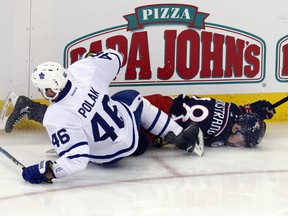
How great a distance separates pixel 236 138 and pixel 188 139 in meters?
0.31

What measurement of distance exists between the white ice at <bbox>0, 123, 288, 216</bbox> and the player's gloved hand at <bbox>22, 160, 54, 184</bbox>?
0.09 feet

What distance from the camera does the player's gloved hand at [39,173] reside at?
3217mm

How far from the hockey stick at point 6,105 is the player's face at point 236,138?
1.05m

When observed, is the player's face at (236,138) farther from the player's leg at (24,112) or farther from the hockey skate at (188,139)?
the player's leg at (24,112)

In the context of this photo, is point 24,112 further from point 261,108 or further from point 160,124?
point 261,108

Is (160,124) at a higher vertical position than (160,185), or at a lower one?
higher

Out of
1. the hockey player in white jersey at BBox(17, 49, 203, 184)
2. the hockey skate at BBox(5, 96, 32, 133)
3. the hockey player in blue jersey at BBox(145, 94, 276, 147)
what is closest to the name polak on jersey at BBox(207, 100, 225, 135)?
the hockey player in blue jersey at BBox(145, 94, 276, 147)

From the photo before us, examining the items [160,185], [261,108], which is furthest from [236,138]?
[160,185]

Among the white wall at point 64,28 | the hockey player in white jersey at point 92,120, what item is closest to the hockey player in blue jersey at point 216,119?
the hockey player in white jersey at point 92,120

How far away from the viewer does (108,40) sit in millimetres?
4242

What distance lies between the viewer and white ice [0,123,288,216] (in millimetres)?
2955

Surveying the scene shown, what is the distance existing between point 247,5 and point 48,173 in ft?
5.44

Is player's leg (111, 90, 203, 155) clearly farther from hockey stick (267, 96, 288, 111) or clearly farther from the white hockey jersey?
hockey stick (267, 96, 288, 111)

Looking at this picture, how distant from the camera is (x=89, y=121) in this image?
3.33 m
